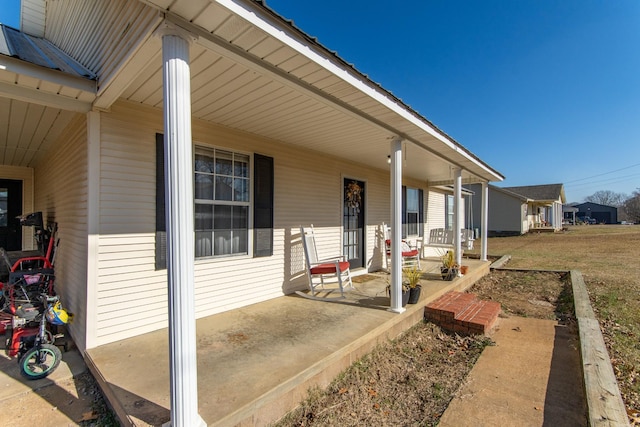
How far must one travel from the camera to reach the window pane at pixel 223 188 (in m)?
3.85

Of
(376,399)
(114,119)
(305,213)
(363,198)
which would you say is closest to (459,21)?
(363,198)

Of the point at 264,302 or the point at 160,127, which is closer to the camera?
the point at 160,127

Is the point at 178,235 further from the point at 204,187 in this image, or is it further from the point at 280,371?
the point at 204,187

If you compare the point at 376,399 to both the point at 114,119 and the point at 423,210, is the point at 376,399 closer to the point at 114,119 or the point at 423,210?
the point at 114,119

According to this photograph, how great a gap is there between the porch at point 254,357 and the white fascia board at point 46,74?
7.73ft

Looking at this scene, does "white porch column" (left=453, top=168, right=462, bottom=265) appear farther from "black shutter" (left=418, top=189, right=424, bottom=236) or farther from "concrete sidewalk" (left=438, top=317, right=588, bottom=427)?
"black shutter" (left=418, top=189, right=424, bottom=236)

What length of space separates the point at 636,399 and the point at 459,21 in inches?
281

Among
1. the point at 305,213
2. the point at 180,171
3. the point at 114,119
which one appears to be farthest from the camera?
the point at 305,213

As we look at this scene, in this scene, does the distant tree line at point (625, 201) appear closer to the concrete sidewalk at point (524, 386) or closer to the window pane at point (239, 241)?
the concrete sidewalk at point (524, 386)

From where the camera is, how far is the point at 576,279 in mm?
6344

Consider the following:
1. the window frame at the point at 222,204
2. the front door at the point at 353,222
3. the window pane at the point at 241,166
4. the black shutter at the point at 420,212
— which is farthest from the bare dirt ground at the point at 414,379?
the black shutter at the point at 420,212

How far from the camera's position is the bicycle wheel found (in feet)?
8.13

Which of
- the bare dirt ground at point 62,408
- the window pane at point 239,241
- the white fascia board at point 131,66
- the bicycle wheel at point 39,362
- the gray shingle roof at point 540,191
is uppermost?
the gray shingle roof at point 540,191

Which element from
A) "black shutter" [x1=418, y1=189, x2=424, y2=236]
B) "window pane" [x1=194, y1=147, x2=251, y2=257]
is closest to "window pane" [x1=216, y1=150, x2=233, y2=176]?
"window pane" [x1=194, y1=147, x2=251, y2=257]
